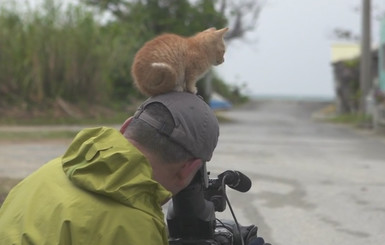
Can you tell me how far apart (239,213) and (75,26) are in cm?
1432

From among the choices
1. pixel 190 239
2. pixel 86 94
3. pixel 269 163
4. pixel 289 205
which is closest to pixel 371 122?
pixel 86 94

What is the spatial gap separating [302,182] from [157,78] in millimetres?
6632

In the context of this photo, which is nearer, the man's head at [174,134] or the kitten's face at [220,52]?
the man's head at [174,134]

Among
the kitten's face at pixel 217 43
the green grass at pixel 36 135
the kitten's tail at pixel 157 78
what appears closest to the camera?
the kitten's tail at pixel 157 78

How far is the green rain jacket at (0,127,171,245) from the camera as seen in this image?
1.67m

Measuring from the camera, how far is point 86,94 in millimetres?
19797

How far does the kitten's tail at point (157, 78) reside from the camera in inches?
76.3

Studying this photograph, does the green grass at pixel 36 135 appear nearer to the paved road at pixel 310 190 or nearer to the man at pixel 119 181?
the paved road at pixel 310 190

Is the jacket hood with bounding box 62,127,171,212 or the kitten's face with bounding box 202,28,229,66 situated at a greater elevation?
the kitten's face with bounding box 202,28,229,66

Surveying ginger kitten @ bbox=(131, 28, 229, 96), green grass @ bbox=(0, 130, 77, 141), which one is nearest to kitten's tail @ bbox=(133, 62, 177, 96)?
ginger kitten @ bbox=(131, 28, 229, 96)

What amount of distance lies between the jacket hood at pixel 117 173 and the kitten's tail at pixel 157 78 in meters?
0.24

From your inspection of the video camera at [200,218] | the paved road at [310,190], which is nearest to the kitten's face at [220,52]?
the video camera at [200,218]

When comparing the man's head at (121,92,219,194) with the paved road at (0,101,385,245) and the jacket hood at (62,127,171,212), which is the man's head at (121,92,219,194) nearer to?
the jacket hood at (62,127,171,212)

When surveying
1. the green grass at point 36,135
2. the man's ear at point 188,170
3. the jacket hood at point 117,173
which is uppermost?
the jacket hood at point 117,173
